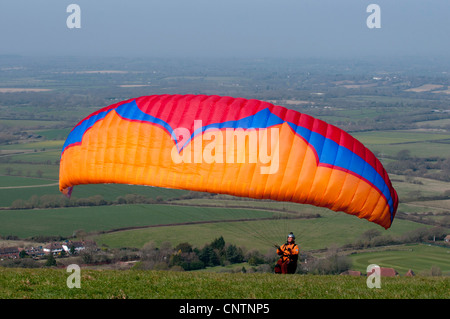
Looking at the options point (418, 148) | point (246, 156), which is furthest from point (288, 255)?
point (418, 148)

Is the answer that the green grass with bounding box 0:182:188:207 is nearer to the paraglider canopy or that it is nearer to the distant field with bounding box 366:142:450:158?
the distant field with bounding box 366:142:450:158


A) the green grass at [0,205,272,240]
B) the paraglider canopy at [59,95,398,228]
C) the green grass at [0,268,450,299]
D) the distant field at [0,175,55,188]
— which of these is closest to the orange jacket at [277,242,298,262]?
the paraglider canopy at [59,95,398,228]

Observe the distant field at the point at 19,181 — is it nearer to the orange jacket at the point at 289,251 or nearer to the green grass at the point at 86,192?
the green grass at the point at 86,192

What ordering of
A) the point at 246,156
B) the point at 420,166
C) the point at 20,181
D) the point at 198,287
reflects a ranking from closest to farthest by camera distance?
the point at 198,287, the point at 246,156, the point at 20,181, the point at 420,166

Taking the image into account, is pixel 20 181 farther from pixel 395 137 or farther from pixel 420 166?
pixel 395 137

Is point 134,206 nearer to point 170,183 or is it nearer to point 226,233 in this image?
point 226,233

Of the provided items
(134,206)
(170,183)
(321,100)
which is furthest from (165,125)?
(321,100)
